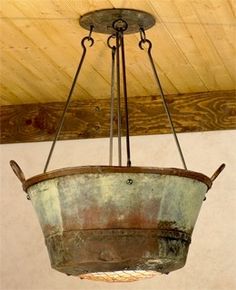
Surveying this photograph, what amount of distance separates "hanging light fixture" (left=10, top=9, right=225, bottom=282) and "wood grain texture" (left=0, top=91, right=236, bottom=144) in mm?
1833

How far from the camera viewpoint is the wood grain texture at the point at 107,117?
443 centimetres

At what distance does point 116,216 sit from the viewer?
251cm

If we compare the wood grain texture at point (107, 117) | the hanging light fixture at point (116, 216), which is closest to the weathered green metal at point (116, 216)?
the hanging light fixture at point (116, 216)

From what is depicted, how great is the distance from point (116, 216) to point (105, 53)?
4.49ft

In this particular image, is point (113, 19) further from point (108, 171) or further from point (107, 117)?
point (107, 117)

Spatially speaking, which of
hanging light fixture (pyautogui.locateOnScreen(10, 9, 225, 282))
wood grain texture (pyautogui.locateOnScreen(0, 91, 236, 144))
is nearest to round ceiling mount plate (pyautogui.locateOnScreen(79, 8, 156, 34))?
hanging light fixture (pyautogui.locateOnScreen(10, 9, 225, 282))

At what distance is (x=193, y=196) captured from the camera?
2650mm

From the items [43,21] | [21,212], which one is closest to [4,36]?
[43,21]

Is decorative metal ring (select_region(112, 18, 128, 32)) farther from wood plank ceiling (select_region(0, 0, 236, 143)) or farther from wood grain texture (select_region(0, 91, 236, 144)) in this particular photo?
wood grain texture (select_region(0, 91, 236, 144))

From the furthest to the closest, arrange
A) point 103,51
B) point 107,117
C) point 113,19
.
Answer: point 107,117
point 103,51
point 113,19

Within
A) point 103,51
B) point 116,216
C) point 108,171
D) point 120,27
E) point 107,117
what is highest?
point 107,117

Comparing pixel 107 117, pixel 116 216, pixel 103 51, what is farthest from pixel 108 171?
pixel 107 117

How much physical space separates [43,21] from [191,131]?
146 cm

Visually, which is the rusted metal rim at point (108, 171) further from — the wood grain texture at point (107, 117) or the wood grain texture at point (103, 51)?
the wood grain texture at point (107, 117)
